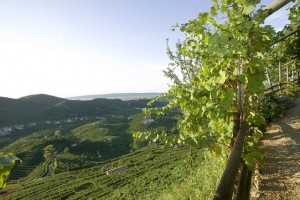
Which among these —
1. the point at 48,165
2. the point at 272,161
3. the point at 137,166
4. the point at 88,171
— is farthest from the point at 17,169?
the point at 272,161

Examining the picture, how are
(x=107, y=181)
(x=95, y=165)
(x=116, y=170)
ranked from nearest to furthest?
(x=107, y=181)
(x=116, y=170)
(x=95, y=165)

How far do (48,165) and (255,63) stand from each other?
96959 mm

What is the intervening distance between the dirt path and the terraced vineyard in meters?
38.4

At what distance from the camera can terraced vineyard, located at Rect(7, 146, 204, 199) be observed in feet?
170

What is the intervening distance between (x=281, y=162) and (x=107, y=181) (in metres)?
59.4

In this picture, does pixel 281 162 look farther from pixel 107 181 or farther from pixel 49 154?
pixel 49 154

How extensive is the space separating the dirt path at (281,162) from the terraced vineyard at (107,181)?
38.4 metres

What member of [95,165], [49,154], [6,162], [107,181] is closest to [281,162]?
[6,162]

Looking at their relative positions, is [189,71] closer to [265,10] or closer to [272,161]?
[272,161]

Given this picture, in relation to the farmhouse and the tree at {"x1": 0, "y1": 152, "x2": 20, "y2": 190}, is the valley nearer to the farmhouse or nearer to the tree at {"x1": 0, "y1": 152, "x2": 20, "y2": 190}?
the farmhouse

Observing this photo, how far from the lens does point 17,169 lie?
281 feet

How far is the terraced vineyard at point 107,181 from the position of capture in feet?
170

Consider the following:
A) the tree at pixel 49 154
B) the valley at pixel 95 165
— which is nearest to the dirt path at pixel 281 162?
the valley at pixel 95 165

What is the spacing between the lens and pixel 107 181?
61.6 meters
